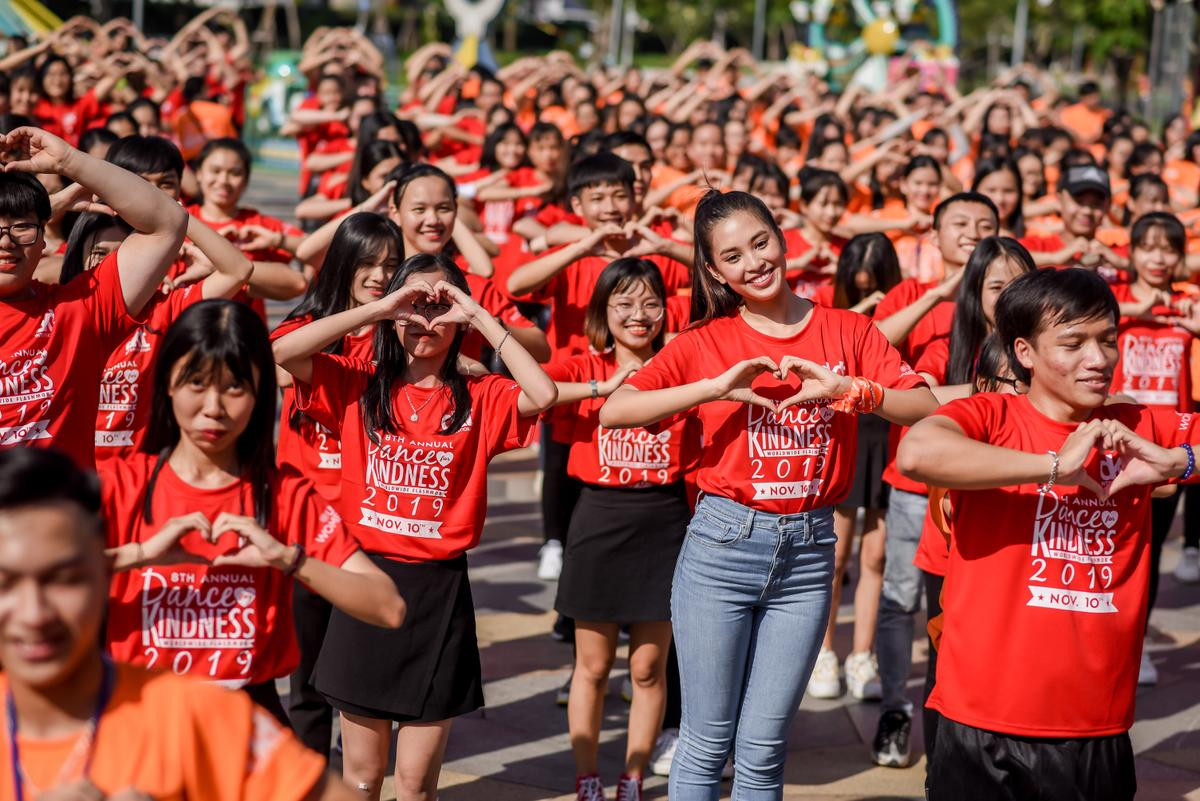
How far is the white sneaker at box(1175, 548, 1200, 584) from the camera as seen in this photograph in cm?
853

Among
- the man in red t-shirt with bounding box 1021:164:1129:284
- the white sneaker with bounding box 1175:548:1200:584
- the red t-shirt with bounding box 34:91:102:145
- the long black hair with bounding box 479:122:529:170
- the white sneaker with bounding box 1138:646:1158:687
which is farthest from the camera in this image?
the red t-shirt with bounding box 34:91:102:145

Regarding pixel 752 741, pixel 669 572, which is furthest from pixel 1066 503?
pixel 669 572

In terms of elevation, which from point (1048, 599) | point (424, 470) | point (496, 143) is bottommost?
point (1048, 599)

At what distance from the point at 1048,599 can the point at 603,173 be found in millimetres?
3494

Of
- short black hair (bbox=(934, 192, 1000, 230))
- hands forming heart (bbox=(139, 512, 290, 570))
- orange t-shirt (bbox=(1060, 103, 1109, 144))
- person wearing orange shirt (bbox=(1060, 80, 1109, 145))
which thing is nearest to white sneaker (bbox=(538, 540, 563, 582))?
short black hair (bbox=(934, 192, 1000, 230))

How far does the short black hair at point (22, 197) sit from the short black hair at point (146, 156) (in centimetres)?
143

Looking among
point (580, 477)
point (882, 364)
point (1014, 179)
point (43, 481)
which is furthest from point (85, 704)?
point (1014, 179)

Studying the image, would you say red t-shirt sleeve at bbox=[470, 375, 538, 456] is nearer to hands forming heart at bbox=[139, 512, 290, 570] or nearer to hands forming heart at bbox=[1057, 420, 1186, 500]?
hands forming heart at bbox=[139, 512, 290, 570]

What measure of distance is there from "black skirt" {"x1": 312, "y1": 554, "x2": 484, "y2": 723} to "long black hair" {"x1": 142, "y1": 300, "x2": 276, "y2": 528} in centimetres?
105

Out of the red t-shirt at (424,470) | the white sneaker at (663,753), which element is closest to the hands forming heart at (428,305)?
the red t-shirt at (424,470)

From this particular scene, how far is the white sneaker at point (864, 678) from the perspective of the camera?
21.3 feet

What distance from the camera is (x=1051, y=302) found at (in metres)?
3.59

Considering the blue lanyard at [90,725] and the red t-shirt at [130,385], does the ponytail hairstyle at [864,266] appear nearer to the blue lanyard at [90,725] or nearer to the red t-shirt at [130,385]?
the red t-shirt at [130,385]

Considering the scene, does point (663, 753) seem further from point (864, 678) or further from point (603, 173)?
point (603, 173)
